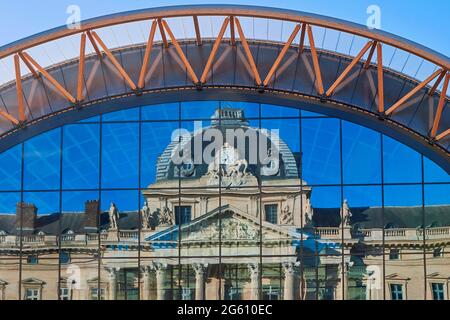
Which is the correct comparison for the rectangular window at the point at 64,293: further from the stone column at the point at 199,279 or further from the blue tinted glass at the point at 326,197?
the blue tinted glass at the point at 326,197

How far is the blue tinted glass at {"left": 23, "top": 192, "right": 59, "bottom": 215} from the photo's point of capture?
38.2 metres

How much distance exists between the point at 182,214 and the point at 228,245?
1.96 metres

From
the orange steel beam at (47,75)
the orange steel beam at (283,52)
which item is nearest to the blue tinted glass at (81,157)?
the orange steel beam at (47,75)

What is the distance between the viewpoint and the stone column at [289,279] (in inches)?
1462

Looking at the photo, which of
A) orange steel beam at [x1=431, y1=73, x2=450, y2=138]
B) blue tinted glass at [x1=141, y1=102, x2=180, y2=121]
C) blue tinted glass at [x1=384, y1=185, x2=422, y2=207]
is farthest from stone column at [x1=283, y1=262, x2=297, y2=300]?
orange steel beam at [x1=431, y1=73, x2=450, y2=138]

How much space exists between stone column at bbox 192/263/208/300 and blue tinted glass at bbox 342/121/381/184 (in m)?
5.83

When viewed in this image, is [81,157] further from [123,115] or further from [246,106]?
[246,106]

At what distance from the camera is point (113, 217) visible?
38.1m

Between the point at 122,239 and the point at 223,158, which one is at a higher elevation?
the point at 223,158

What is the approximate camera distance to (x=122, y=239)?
3800 centimetres

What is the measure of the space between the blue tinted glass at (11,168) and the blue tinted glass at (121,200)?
3280 mm
